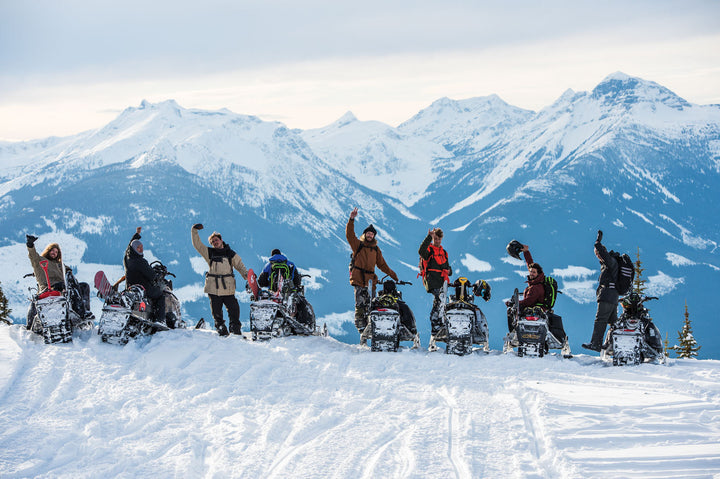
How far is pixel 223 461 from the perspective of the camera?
24.8 feet

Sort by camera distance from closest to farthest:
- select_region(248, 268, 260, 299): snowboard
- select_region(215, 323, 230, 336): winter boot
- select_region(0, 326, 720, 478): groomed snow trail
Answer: select_region(0, 326, 720, 478): groomed snow trail < select_region(248, 268, 260, 299): snowboard < select_region(215, 323, 230, 336): winter boot

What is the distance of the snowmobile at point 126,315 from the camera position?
13094 millimetres

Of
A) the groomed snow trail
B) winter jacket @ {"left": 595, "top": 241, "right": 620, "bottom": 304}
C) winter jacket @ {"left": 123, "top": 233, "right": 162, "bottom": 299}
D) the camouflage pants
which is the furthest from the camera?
the camouflage pants

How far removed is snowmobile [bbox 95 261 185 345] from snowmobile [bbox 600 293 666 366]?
9.47 m

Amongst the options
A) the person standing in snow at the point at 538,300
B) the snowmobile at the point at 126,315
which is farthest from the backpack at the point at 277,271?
the person standing in snow at the point at 538,300

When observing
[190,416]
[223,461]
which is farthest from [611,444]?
[190,416]

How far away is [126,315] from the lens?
13.3m

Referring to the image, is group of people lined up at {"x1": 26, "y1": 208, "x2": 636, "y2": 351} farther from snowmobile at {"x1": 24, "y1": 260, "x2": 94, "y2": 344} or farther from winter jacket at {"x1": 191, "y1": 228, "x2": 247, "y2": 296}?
snowmobile at {"x1": 24, "y1": 260, "x2": 94, "y2": 344}

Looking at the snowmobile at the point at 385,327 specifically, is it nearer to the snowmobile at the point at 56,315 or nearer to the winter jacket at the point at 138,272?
the winter jacket at the point at 138,272

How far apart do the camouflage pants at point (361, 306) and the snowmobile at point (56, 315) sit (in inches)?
236

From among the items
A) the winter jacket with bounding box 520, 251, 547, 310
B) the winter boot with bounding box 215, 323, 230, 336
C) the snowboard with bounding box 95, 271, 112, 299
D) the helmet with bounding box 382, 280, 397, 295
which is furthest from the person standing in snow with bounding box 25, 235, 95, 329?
the winter jacket with bounding box 520, 251, 547, 310

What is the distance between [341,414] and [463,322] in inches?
189

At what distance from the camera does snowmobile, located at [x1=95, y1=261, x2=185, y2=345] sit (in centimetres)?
1309

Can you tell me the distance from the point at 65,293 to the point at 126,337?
186 centimetres
